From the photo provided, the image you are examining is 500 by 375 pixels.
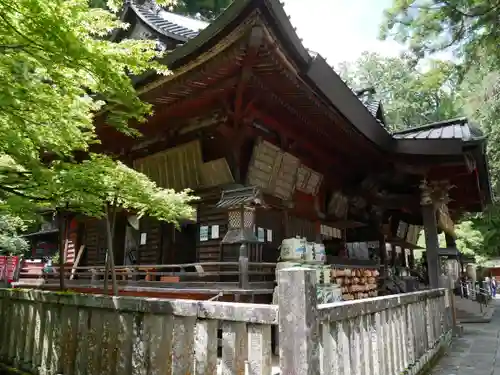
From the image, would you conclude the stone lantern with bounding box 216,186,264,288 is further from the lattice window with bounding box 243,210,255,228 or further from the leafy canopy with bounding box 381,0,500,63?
the leafy canopy with bounding box 381,0,500,63

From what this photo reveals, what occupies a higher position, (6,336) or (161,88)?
(161,88)

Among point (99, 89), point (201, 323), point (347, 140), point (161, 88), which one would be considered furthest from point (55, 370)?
point (347, 140)

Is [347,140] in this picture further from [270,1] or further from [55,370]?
[55,370]

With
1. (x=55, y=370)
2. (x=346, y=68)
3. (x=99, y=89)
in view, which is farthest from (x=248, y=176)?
(x=346, y=68)

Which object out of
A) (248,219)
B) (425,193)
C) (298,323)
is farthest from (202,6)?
(298,323)

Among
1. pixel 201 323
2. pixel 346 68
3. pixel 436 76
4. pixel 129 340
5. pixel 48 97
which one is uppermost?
pixel 346 68

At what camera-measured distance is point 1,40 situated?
302 cm

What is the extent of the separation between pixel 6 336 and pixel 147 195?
243 cm

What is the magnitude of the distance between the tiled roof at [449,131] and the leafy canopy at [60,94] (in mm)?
7447

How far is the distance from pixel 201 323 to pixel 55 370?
208 centimetres

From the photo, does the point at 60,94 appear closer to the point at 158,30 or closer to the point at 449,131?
the point at 158,30

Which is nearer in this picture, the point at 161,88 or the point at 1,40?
the point at 1,40

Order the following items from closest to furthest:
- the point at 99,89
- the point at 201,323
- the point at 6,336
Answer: the point at 201,323 → the point at 99,89 → the point at 6,336

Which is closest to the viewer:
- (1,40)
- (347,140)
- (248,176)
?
(1,40)
